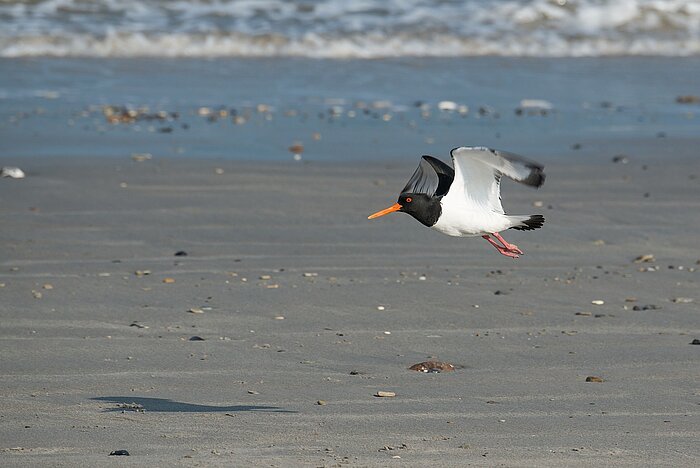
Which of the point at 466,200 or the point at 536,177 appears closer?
the point at 536,177

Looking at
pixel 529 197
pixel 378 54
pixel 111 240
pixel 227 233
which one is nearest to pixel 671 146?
pixel 529 197

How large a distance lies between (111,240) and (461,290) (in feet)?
8.66

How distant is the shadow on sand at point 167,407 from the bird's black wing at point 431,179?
1681 millimetres

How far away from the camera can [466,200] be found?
654 centimetres

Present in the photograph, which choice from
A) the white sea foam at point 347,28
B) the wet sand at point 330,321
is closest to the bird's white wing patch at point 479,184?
the wet sand at point 330,321

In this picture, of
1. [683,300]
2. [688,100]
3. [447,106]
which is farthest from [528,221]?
[688,100]

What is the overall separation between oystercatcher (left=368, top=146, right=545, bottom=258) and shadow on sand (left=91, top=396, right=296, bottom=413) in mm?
1331

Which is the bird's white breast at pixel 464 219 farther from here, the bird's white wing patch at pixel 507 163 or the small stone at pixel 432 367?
the small stone at pixel 432 367

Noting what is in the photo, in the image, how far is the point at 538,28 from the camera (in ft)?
66.4

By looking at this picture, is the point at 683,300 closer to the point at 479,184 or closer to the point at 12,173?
the point at 479,184

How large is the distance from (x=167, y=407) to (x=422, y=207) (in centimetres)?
177

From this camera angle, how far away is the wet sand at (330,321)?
4996 millimetres

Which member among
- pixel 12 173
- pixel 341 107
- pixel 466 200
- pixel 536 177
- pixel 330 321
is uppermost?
pixel 536 177

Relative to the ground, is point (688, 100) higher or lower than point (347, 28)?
lower
